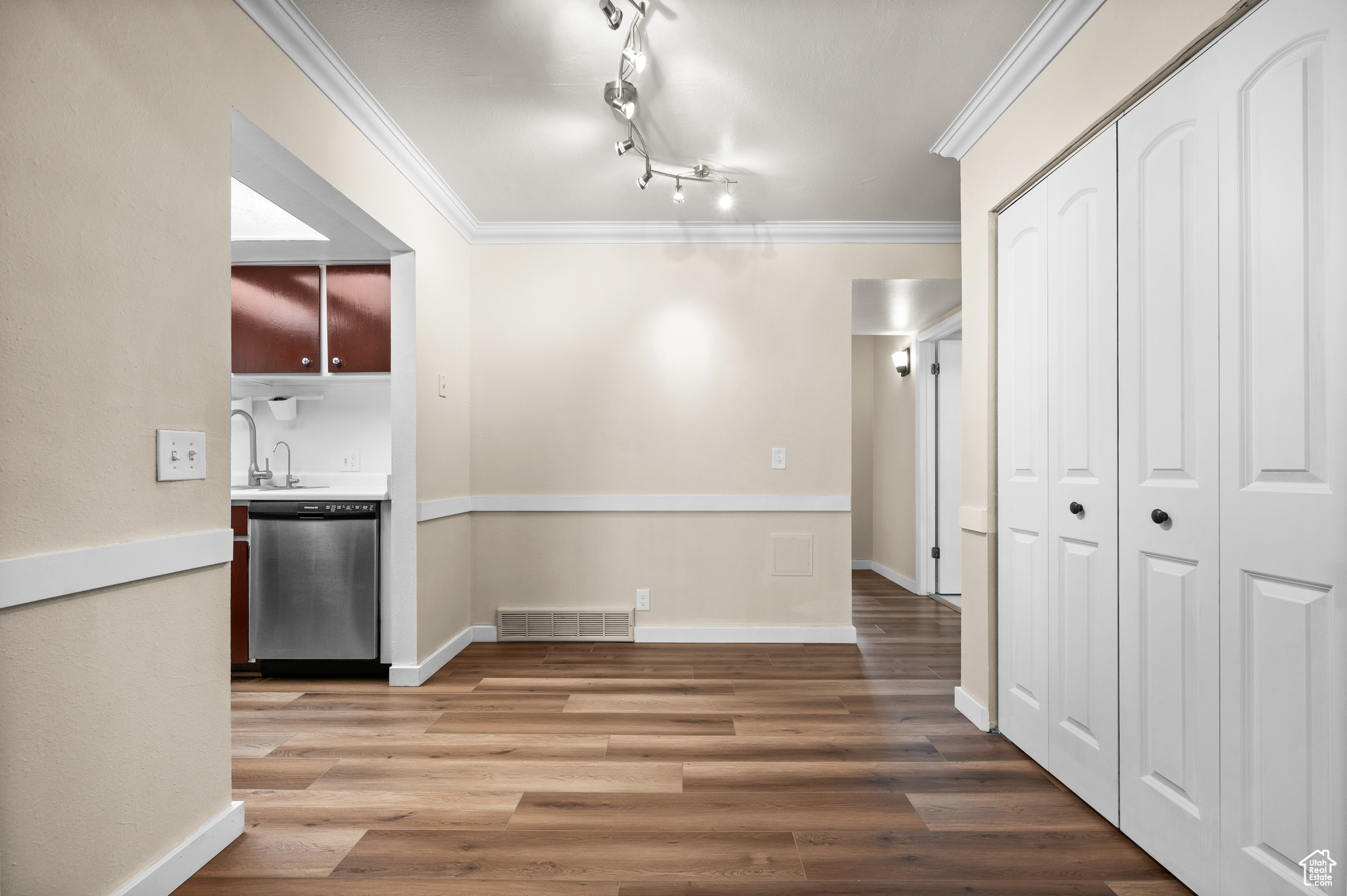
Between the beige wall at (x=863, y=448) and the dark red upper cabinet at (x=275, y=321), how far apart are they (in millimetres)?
4629

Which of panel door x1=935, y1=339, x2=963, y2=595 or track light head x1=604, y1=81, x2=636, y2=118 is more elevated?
track light head x1=604, y1=81, x2=636, y2=118

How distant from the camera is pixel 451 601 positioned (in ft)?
11.4

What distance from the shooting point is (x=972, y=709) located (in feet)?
8.43

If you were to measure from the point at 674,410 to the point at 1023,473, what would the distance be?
1.92 meters

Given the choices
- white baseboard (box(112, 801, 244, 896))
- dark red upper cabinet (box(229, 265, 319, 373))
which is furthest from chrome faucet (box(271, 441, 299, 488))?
white baseboard (box(112, 801, 244, 896))

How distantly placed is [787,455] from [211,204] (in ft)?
9.26

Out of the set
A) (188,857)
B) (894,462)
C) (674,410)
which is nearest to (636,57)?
(674,410)

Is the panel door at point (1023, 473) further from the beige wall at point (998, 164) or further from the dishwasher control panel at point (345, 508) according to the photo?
the dishwasher control panel at point (345, 508)

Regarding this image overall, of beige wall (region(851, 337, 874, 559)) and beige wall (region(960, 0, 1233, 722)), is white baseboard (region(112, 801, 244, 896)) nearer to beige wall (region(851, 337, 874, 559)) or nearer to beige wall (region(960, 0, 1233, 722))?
beige wall (region(960, 0, 1233, 722))

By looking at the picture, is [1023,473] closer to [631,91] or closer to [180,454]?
A: [631,91]

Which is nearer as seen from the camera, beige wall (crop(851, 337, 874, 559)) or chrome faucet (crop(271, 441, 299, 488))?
chrome faucet (crop(271, 441, 299, 488))

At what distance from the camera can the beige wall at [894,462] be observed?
5352 mm

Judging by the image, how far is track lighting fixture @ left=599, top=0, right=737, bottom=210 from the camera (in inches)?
73.6

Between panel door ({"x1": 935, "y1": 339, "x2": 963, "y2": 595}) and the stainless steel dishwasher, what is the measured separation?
156 inches
